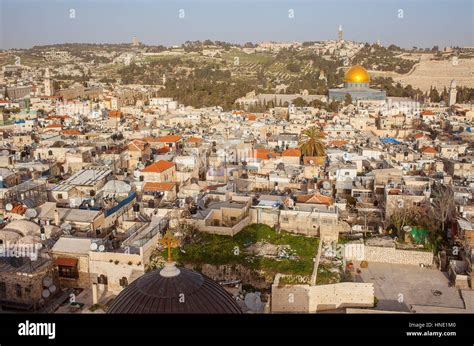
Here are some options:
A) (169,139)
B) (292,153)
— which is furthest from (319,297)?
(169,139)

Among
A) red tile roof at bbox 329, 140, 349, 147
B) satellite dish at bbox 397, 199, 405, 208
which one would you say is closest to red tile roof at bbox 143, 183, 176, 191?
satellite dish at bbox 397, 199, 405, 208

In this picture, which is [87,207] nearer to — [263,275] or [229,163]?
[263,275]

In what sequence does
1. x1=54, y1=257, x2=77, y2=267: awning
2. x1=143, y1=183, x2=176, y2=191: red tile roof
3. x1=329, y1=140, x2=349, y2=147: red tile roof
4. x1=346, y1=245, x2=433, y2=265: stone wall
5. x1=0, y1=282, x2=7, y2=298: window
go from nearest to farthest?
x1=0, y1=282, x2=7, y2=298: window
x1=54, y1=257, x2=77, y2=267: awning
x1=346, y1=245, x2=433, y2=265: stone wall
x1=143, y1=183, x2=176, y2=191: red tile roof
x1=329, y1=140, x2=349, y2=147: red tile roof

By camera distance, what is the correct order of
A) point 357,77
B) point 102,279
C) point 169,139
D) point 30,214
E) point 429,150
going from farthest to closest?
1. point 357,77
2. point 169,139
3. point 429,150
4. point 30,214
5. point 102,279

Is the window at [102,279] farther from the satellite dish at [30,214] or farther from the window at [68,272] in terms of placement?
the satellite dish at [30,214]

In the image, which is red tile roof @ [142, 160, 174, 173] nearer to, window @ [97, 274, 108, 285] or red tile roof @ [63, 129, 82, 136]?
window @ [97, 274, 108, 285]

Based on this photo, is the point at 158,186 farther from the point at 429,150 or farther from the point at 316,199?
the point at 429,150

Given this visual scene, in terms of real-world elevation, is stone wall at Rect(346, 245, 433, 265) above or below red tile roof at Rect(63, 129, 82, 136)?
below

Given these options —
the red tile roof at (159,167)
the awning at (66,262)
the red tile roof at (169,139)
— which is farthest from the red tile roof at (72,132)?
the awning at (66,262)

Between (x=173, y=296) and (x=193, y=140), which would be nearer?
(x=173, y=296)
